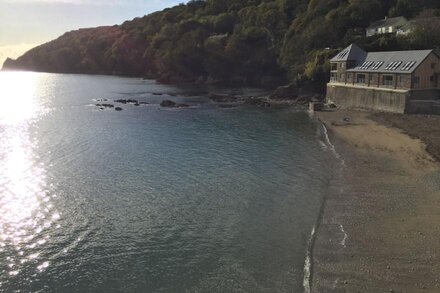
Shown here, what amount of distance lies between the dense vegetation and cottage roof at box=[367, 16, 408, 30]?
282 cm

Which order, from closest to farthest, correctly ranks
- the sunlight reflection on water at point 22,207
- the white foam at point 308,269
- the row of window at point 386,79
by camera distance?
1. the white foam at point 308,269
2. the sunlight reflection on water at point 22,207
3. the row of window at point 386,79

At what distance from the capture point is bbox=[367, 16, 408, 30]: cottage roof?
268 ft

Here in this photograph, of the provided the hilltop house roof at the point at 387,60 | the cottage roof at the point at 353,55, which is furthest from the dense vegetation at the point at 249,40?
the hilltop house roof at the point at 387,60

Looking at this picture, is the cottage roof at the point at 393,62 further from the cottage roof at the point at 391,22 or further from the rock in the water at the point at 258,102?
the cottage roof at the point at 391,22

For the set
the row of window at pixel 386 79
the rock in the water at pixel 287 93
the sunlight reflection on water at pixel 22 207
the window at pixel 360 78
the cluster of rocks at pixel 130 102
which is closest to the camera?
the sunlight reflection on water at pixel 22 207

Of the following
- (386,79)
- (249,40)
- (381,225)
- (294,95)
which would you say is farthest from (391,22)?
(381,225)

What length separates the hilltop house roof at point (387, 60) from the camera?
174 feet

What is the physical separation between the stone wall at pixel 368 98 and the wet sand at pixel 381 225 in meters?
17.1

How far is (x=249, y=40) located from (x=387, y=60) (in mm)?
71481

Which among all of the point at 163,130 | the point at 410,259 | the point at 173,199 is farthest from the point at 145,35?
the point at 410,259

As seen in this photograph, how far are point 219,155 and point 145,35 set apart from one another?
481 ft

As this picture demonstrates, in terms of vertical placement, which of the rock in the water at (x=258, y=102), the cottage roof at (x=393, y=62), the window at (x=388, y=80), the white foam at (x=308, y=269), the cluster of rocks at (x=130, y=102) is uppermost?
the cottage roof at (x=393, y=62)

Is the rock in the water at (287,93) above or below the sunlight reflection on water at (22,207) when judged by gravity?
above

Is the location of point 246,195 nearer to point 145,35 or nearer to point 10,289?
point 10,289
